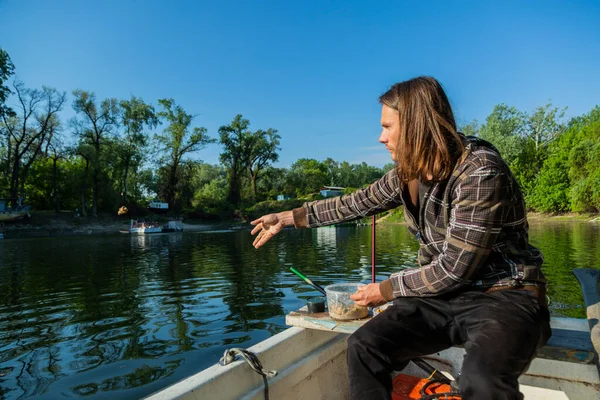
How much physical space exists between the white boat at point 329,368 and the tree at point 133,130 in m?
52.5

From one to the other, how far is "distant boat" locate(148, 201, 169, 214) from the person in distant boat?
183 feet

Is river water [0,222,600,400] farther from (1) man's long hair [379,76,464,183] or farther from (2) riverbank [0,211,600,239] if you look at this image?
(2) riverbank [0,211,600,239]

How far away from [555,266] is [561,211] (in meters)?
44.9

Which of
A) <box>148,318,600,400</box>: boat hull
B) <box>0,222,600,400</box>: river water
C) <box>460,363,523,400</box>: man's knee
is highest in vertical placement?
<box>460,363,523,400</box>: man's knee

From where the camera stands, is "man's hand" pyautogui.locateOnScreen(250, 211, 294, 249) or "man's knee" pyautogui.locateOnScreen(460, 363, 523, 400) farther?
"man's hand" pyautogui.locateOnScreen(250, 211, 294, 249)

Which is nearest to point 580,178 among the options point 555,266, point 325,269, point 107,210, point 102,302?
point 555,266

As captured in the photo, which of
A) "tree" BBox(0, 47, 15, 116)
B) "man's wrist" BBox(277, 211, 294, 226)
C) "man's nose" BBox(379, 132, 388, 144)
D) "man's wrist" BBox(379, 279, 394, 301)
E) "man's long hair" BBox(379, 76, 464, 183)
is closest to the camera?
"man's long hair" BBox(379, 76, 464, 183)

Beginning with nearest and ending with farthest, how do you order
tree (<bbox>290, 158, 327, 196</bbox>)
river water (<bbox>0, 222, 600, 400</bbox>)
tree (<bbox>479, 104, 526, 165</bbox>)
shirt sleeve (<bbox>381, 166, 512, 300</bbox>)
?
shirt sleeve (<bbox>381, 166, 512, 300</bbox>), river water (<bbox>0, 222, 600, 400</bbox>), tree (<bbox>479, 104, 526, 165</bbox>), tree (<bbox>290, 158, 327, 196</bbox>)

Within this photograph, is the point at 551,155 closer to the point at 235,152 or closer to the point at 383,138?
the point at 235,152

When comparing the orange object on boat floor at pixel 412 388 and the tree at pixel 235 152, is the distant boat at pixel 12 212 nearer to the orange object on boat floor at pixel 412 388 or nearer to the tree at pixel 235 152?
the tree at pixel 235 152

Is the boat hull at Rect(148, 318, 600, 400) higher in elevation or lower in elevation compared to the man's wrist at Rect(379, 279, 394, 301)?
lower

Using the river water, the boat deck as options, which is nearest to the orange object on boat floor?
the boat deck

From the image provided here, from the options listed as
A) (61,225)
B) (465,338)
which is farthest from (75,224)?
(465,338)

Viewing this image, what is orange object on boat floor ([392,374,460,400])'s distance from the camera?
2754 millimetres
